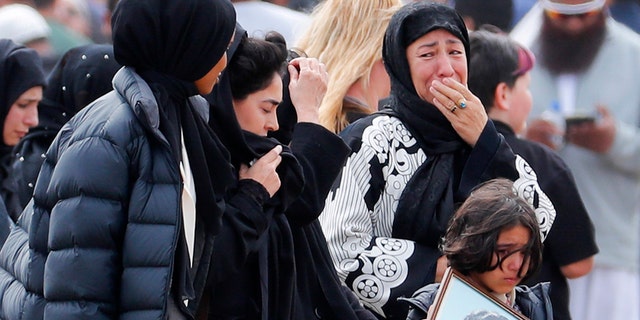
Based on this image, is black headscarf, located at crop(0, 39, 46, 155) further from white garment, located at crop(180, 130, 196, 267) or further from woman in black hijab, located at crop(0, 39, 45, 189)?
white garment, located at crop(180, 130, 196, 267)

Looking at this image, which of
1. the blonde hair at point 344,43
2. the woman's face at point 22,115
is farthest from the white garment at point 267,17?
the blonde hair at point 344,43

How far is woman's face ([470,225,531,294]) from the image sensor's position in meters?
3.88

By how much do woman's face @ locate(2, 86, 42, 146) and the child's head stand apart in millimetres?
2388

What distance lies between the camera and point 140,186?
133 inches

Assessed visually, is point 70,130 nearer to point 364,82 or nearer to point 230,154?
point 230,154

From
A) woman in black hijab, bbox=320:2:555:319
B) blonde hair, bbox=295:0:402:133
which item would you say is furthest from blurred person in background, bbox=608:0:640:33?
woman in black hijab, bbox=320:2:555:319

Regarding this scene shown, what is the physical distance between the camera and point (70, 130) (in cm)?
353

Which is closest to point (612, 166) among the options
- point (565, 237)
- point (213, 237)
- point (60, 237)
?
point (565, 237)

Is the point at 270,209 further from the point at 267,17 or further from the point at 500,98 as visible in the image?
the point at 267,17

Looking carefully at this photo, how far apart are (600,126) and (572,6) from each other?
0.65 m

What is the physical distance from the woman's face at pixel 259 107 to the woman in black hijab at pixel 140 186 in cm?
37

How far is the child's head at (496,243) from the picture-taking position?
388 cm

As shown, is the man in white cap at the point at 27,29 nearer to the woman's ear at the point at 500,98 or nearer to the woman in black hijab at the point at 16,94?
the woman in black hijab at the point at 16,94

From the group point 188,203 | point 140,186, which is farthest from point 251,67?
point 140,186
